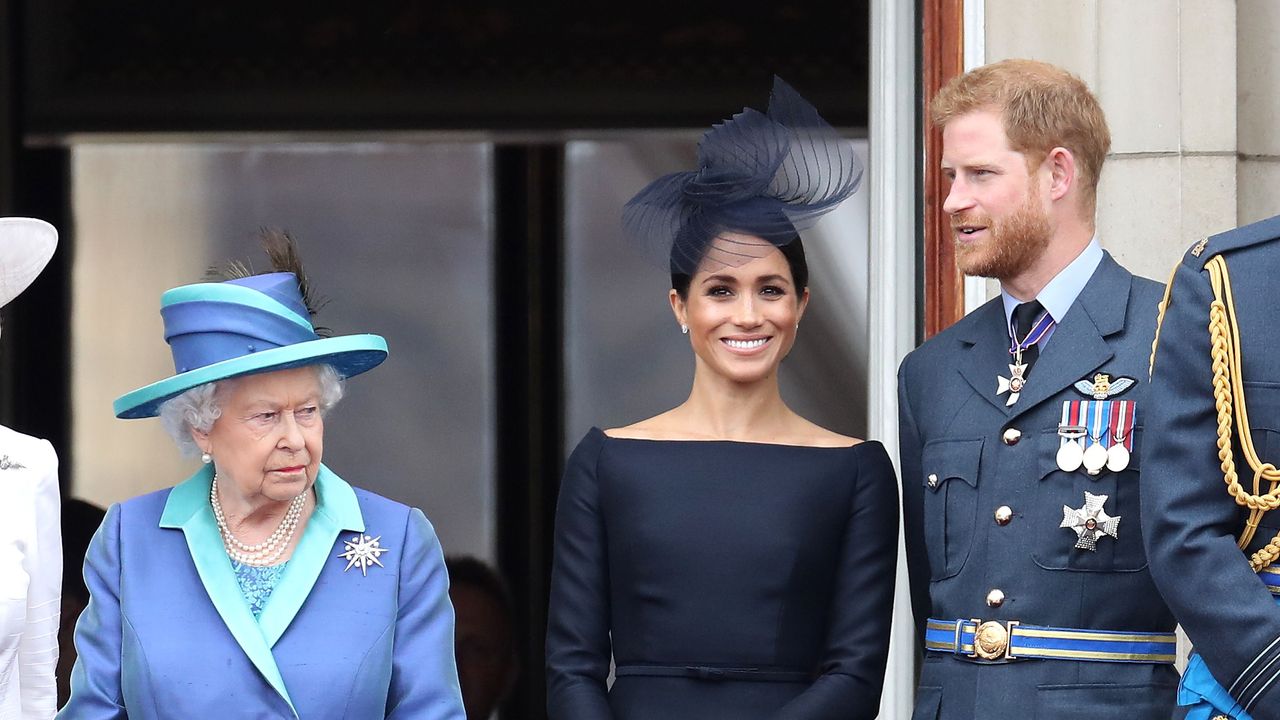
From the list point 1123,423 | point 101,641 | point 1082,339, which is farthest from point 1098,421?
point 101,641

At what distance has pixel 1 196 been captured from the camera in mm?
7777

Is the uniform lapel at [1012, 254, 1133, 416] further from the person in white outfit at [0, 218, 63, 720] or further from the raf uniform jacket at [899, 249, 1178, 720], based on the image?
the person in white outfit at [0, 218, 63, 720]

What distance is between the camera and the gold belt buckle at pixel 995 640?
135 inches

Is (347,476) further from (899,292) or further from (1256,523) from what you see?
(1256,523)

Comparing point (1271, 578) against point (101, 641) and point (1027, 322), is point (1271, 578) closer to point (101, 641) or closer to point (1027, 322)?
point (1027, 322)

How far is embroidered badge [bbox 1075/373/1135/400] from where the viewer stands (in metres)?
3.49

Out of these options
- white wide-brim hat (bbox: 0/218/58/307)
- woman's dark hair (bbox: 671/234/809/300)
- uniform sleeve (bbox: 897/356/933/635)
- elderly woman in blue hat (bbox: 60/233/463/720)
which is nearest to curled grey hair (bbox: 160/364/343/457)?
elderly woman in blue hat (bbox: 60/233/463/720)

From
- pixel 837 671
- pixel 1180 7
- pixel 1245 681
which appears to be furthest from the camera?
pixel 1180 7

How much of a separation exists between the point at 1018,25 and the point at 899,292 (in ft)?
2.23

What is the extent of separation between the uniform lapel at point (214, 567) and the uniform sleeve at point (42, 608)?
205 millimetres

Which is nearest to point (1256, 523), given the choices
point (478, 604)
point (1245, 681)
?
point (1245, 681)

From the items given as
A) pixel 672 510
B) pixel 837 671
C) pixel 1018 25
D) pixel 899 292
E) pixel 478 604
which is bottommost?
pixel 478 604

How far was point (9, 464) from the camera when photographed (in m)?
3.52

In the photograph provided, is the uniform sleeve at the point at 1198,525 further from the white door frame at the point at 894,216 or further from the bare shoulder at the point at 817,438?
the white door frame at the point at 894,216
